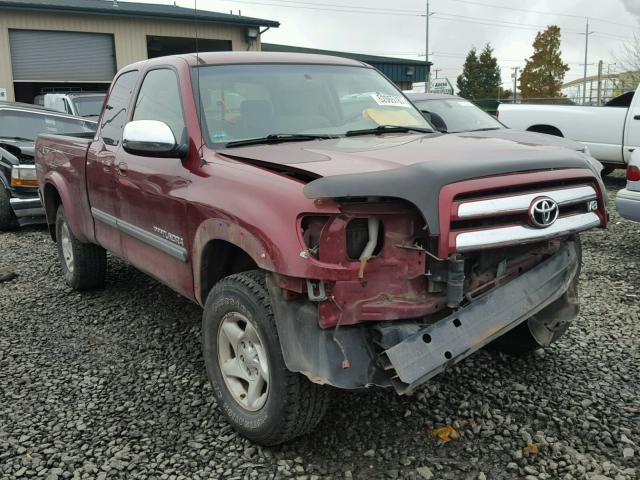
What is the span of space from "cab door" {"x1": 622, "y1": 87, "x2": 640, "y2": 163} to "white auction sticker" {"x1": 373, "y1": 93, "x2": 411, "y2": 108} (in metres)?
7.64

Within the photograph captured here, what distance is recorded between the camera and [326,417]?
10.5 feet

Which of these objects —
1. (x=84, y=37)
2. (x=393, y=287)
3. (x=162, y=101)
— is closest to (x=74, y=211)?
(x=162, y=101)

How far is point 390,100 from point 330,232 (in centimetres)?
195

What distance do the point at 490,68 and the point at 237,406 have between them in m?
60.2

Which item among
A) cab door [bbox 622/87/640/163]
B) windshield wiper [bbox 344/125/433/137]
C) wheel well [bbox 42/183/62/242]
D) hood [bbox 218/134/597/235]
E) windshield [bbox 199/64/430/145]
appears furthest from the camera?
cab door [bbox 622/87/640/163]

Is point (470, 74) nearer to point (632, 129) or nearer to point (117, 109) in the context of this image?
point (632, 129)

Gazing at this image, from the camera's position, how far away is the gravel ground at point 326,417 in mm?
2818

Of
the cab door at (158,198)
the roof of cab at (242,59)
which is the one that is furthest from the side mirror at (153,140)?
the roof of cab at (242,59)

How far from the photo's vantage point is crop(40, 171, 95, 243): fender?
16.2 feet

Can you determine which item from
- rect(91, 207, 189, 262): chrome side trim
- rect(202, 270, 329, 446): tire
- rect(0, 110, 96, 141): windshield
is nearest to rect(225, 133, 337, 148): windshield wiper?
rect(91, 207, 189, 262): chrome side trim

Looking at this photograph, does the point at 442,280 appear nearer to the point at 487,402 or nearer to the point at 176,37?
the point at 487,402

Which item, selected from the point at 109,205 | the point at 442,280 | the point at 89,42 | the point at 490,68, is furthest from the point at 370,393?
the point at 490,68

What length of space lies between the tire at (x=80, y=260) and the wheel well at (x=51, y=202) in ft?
0.60

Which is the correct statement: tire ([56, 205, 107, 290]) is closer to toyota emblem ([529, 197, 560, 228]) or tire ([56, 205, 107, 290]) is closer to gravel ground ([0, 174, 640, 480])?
gravel ground ([0, 174, 640, 480])
